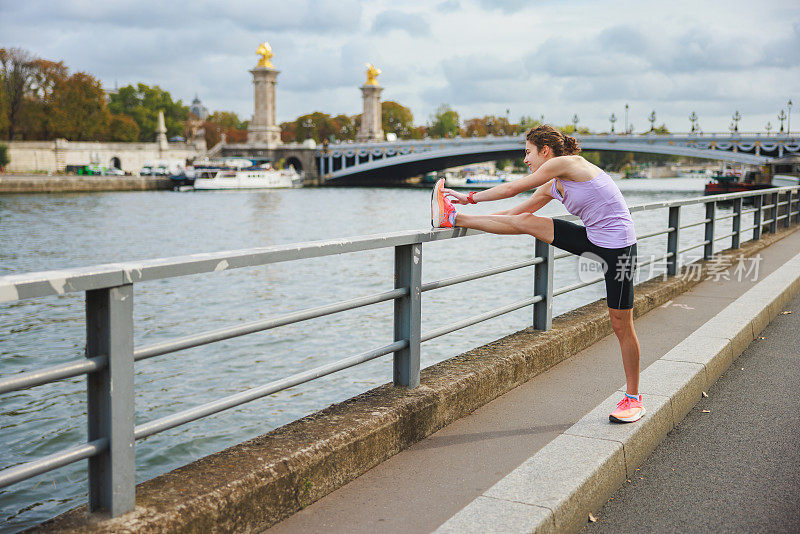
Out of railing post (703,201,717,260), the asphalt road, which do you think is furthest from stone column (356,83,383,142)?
the asphalt road

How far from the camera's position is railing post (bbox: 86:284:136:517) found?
2373 millimetres

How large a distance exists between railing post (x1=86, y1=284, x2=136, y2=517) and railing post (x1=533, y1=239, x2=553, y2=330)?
9.82 ft

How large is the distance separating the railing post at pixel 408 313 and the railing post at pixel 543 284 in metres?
1.36

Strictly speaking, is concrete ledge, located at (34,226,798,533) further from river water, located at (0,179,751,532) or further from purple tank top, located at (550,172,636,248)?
river water, located at (0,179,751,532)

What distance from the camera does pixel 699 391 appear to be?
466 cm

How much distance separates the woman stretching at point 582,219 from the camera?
369cm

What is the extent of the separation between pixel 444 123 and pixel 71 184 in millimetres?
63655

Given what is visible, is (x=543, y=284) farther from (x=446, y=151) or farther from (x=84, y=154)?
(x=84, y=154)

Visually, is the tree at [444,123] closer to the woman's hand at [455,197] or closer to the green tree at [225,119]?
the green tree at [225,119]

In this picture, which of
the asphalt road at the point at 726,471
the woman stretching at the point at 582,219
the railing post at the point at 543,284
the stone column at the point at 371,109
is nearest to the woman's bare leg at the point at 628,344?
the woman stretching at the point at 582,219

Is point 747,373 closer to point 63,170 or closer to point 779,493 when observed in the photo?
point 779,493

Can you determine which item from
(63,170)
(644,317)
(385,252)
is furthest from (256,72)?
(644,317)

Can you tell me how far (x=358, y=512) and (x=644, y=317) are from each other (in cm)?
428

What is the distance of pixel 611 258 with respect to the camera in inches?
150
